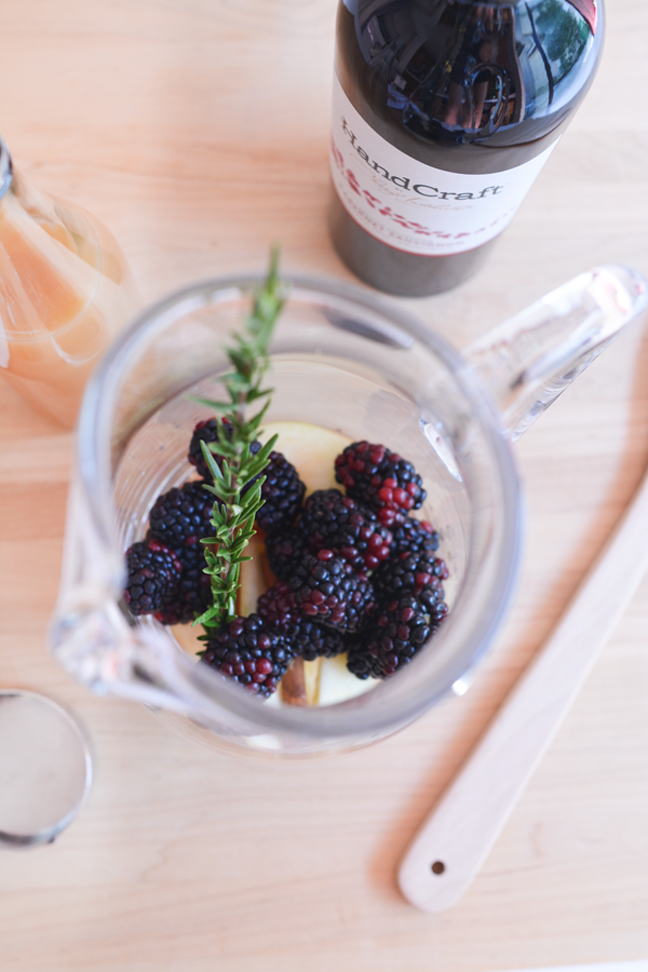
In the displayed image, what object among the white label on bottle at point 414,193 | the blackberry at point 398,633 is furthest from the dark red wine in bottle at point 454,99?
the blackberry at point 398,633

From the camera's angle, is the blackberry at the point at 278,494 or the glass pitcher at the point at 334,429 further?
the blackberry at the point at 278,494

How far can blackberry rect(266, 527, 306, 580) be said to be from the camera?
0.39 m

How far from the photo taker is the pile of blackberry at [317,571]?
0.35 m

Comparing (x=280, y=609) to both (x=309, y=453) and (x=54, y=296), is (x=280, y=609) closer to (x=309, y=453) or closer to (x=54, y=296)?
(x=309, y=453)

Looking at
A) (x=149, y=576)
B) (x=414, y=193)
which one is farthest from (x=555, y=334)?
(x=149, y=576)

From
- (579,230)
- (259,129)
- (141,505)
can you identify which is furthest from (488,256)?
(141,505)

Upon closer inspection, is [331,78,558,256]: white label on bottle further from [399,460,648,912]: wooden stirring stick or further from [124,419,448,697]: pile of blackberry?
[399,460,648,912]: wooden stirring stick

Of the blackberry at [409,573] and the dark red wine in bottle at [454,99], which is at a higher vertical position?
the dark red wine in bottle at [454,99]

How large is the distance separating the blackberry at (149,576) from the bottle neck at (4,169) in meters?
0.19

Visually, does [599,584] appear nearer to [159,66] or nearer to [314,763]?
[314,763]

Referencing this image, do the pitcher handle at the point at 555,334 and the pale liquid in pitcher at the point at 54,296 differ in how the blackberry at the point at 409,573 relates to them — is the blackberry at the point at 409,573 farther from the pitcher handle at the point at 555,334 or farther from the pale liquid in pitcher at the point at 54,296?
the pale liquid in pitcher at the point at 54,296

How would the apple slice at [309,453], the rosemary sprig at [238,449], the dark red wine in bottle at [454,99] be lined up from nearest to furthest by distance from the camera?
the rosemary sprig at [238,449] → the dark red wine in bottle at [454,99] → the apple slice at [309,453]

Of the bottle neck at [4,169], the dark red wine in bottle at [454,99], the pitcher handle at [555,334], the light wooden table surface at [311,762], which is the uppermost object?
the dark red wine in bottle at [454,99]

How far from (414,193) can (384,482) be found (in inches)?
6.3
